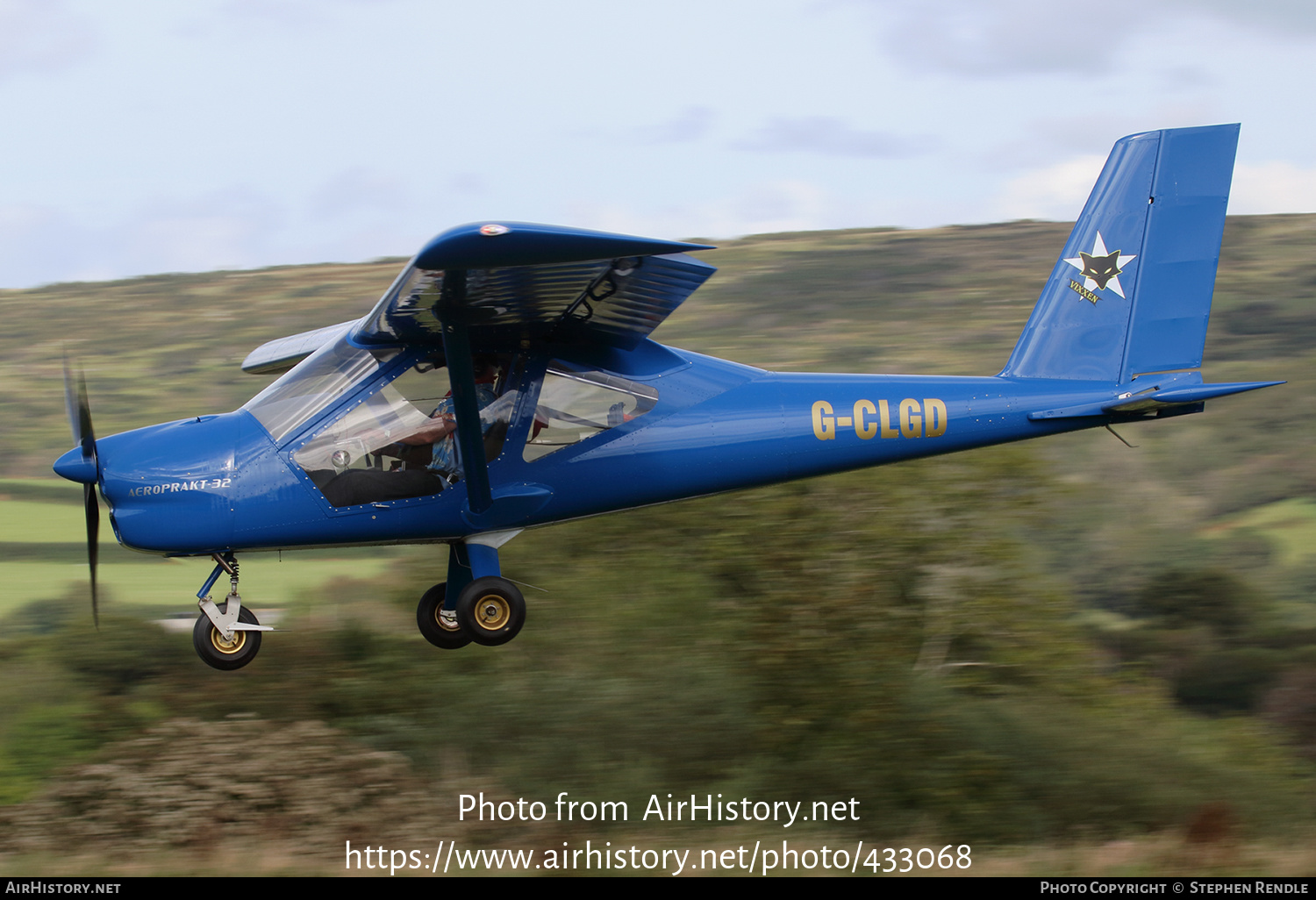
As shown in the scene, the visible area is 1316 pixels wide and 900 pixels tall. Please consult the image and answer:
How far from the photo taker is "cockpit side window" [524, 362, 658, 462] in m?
8.48

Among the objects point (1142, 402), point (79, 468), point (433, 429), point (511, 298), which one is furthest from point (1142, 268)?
point (79, 468)

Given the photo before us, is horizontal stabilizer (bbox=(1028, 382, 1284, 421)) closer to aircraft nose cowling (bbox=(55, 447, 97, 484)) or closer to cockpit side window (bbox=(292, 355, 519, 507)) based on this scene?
cockpit side window (bbox=(292, 355, 519, 507))

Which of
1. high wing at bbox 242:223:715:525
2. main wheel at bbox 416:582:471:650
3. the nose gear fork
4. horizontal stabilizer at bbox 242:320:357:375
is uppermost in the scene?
horizontal stabilizer at bbox 242:320:357:375

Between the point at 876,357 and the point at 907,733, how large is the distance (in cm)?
1742

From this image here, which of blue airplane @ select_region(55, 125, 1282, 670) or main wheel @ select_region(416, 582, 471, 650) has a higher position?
blue airplane @ select_region(55, 125, 1282, 670)

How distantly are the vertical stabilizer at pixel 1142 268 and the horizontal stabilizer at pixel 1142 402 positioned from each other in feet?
1.07

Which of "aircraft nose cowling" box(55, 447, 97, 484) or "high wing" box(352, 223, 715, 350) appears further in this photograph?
"aircraft nose cowling" box(55, 447, 97, 484)

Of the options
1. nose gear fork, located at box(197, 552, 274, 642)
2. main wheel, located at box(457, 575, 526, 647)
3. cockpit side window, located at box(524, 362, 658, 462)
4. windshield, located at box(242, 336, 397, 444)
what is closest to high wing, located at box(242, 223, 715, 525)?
windshield, located at box(242, 336, 397, 444)

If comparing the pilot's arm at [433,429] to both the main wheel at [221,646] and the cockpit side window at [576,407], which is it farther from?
the main wheel at [221,646]

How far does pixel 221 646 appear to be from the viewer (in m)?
8.41

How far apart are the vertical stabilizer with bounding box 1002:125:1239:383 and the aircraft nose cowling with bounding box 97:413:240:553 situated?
20.8ft

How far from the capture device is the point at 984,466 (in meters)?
22.3

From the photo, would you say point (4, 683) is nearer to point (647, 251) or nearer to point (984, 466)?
point (984, 466)

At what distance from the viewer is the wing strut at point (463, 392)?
7.44 meters
